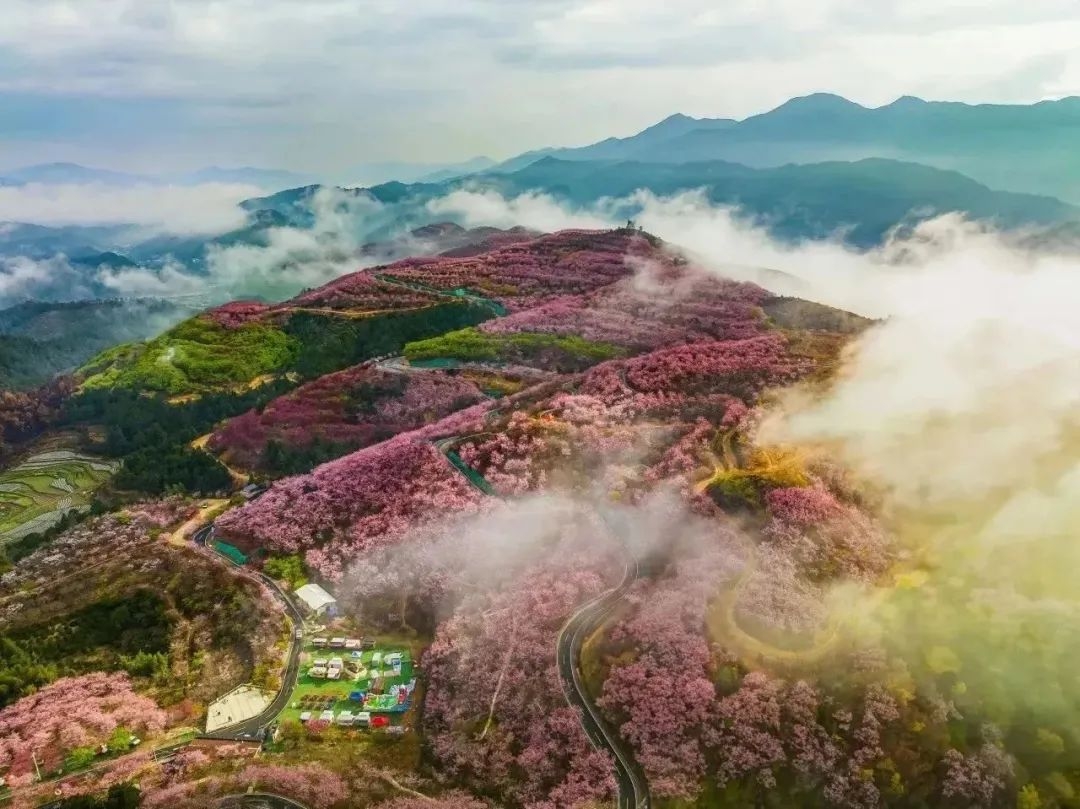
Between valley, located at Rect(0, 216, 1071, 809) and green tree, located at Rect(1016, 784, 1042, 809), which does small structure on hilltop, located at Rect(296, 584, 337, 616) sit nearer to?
valley, located at Rect(0, 216, 1071, 809)

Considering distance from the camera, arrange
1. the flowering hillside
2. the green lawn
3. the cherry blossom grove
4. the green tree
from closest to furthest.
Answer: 1. the green tree
2. the cherry blossom grove
3. the green lawn
4. the flowering hillside

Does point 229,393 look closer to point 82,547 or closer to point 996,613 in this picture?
point 82,547

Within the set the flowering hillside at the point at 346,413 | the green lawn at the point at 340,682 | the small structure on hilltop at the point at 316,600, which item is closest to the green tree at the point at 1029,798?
the green lawn at the point at 340,682

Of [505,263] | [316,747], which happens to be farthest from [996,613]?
[505,263]

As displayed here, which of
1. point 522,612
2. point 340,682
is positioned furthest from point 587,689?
point 340,682

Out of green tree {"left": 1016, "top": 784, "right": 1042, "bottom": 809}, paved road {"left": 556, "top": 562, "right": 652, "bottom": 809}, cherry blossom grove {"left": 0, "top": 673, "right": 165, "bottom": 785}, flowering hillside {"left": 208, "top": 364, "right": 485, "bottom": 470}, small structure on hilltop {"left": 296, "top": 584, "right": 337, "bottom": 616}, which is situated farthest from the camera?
flowering hillside {"left": 208, "top": 364, "right": 485, "bottom": 470}

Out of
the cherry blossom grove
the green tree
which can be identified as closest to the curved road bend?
the cherry blossom grove
